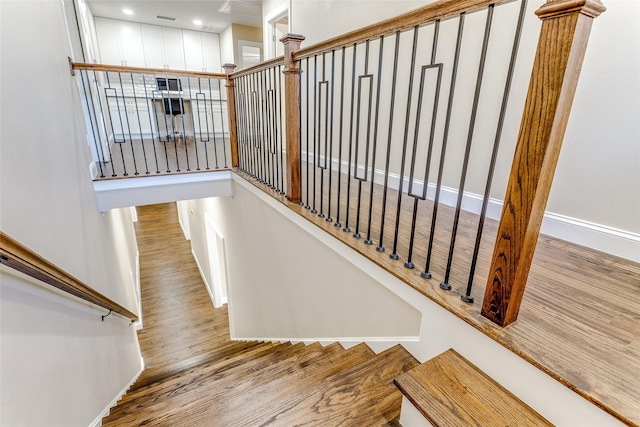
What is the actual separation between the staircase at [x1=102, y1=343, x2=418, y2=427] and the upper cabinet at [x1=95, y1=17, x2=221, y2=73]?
6.87 meters

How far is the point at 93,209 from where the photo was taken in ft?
8.67

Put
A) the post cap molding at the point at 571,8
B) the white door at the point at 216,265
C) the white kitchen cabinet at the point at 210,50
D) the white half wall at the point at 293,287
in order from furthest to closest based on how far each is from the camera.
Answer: the white kitchen cabinet at the point at 210,50 → the white door at the point at 216,265 → the white half wall at the point at 293,287 → the post cap molding at the point at 571,8

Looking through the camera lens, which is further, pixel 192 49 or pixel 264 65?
pixel 192 49

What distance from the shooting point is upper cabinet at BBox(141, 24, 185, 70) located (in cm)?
649

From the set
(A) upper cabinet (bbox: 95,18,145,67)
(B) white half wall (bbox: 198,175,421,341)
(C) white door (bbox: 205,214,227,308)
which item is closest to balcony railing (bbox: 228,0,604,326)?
(B) white half wall (bbox: 198,175,421,341)

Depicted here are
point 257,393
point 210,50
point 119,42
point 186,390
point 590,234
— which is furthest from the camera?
point 210,50

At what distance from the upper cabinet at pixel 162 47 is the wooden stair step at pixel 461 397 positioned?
770 cm

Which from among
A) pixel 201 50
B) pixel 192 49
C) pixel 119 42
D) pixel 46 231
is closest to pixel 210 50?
pixel 201 50

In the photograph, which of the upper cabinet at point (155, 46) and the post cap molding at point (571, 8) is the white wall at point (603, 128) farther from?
the upper cabinet at point (155, 46)

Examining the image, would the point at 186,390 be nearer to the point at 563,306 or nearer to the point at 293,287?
the point at 293,287

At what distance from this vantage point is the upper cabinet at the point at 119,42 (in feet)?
20.2

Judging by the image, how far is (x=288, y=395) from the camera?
4.23 ft

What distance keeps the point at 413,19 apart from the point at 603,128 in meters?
1.12

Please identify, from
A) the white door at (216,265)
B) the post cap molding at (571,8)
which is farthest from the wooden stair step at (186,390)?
the white door at (216,265)
